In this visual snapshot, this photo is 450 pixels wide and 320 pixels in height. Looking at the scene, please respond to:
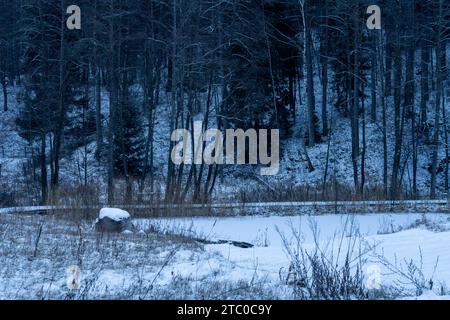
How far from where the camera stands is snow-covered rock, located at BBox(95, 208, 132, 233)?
12818 millimetres

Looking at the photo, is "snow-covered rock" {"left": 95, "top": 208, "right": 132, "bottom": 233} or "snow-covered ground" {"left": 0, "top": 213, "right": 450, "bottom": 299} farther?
"snow-covered rock" {"left": 95, "top": 208, "right": 132, "bottom": 233}

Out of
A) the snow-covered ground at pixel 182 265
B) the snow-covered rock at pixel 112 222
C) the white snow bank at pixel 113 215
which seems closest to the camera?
the snow-covered ground at pixel 182 265

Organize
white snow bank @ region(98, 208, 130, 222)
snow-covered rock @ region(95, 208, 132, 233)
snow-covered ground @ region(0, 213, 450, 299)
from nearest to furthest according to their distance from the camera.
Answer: snow-covered ground @ region(0, 213, 450, 299) < snow-covered rock @ region(95, 208, 132, 233) < white snow bank @ region(98, 208, 130, 222)

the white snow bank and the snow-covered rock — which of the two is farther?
the white snow bank

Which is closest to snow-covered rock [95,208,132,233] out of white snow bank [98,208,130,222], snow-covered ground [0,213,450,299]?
white snow bank [98,208,130,222]

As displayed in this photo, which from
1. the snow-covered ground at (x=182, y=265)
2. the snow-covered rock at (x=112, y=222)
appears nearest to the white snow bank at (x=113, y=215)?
the snow-covered rock at (x=112, y=222)

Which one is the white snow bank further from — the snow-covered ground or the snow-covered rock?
the snow-covered ground

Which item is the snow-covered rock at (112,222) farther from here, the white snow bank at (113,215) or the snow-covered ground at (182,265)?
the snow-covered ground at (182,265)

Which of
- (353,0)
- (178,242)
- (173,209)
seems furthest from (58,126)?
(178,242)

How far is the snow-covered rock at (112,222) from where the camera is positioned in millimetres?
12818

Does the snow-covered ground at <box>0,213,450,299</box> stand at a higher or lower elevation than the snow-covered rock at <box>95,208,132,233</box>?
lower

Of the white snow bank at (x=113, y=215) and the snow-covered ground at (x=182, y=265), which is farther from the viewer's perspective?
the white snow bank at (x=113, y=215)

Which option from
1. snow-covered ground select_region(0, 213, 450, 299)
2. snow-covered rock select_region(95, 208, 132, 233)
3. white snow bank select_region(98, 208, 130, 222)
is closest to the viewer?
snow-covered ground select_region(0, 213, 450, 299)
